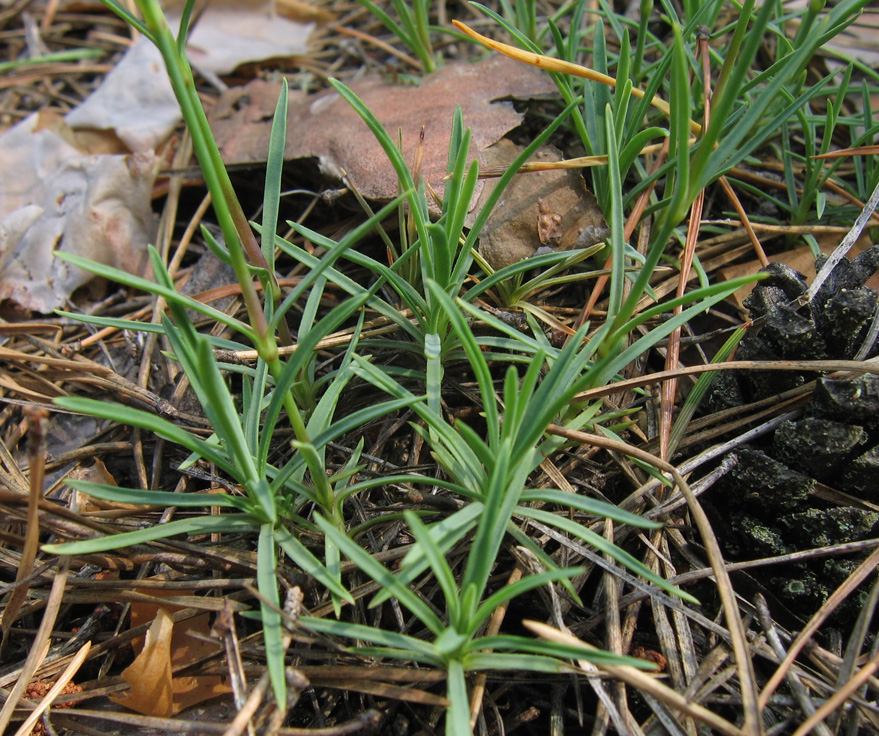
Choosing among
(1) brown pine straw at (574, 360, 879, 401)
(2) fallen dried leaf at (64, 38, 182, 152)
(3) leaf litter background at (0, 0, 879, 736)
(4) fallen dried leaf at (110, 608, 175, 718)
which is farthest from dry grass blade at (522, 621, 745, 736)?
(2) fallen dried leaf at (64, 38, 182, 152)

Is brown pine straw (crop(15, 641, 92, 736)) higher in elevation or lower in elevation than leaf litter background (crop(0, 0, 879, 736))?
lower

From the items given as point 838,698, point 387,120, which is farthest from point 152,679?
point 387,120

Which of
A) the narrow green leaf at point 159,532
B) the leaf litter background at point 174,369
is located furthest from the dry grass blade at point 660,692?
the narrow green leaf at point 159,532

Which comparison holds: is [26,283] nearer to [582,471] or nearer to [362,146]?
[362,146]

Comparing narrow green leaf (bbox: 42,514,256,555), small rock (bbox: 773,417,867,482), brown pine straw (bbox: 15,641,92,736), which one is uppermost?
small rock (bbox: 773,417,867,482)

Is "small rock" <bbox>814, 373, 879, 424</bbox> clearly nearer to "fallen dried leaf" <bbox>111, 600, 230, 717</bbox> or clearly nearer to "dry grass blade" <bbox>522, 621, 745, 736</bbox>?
"dry grass blade" <bbox>522, 621, 745, 736</bbox>

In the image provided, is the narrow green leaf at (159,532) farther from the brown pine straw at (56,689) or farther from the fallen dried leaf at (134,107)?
the fallen dried leaf at (134,107)

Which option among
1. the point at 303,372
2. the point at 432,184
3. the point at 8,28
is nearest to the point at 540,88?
the point at 432,184
